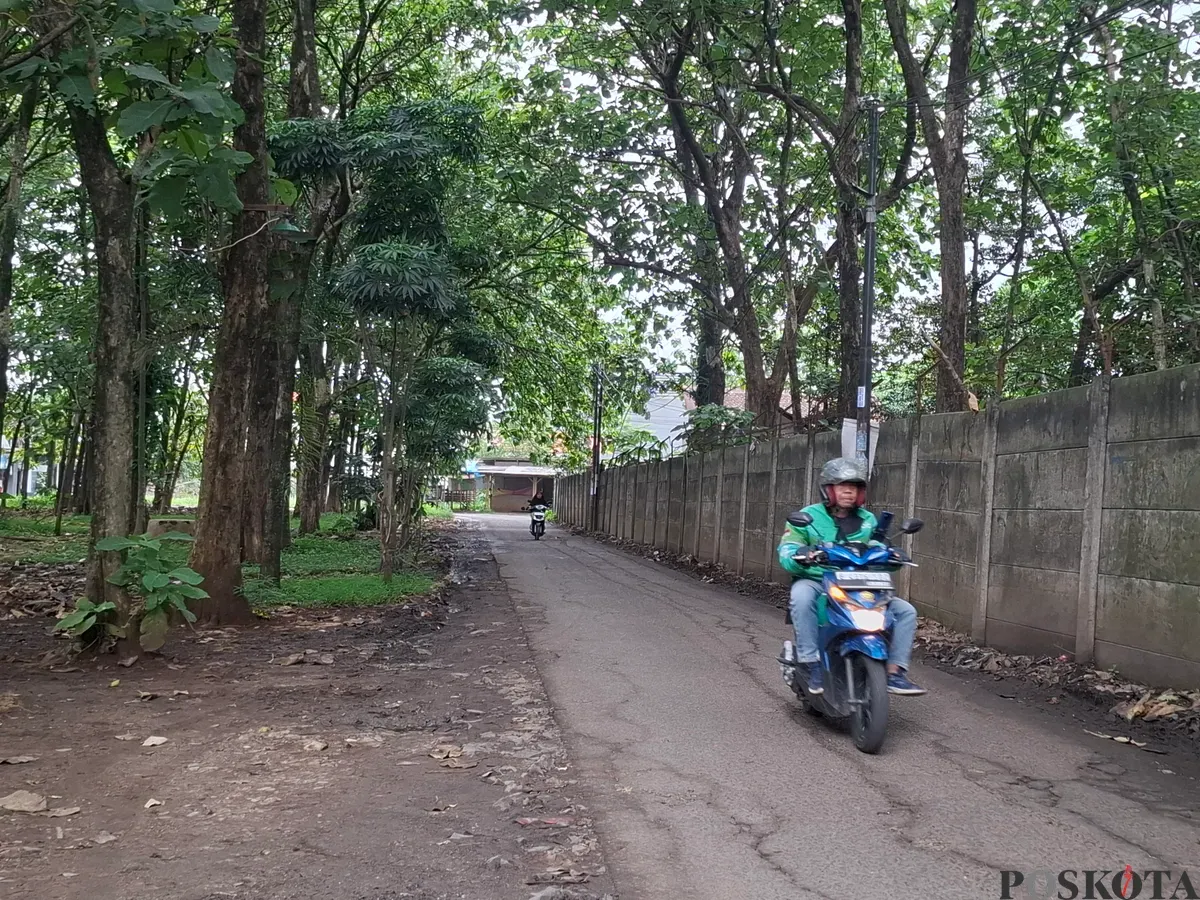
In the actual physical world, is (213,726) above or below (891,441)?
below

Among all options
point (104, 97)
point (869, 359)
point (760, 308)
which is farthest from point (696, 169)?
point (104, 97)

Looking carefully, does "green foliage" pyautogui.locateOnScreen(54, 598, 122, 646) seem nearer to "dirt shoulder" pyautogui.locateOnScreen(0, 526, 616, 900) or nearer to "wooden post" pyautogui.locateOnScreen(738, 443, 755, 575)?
"dirt shoulder" pyautogui.locateOnScreen(0, 526, 616, 900)

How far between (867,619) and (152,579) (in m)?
5.17

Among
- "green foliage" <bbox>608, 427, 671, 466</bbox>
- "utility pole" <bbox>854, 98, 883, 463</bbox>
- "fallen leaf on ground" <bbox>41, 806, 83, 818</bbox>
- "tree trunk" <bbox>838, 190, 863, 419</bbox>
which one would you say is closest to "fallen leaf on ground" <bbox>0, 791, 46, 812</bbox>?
"fallen leaf on ground" <bbox>41, 806, 83, 818</bbox>

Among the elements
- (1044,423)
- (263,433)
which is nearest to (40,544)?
(263,433)

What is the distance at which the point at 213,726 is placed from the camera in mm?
6289

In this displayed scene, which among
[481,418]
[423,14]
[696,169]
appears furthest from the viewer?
[696,169]

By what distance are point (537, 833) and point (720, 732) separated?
6.99 ft

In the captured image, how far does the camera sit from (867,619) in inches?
231

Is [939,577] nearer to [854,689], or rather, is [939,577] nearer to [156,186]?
[854,689]

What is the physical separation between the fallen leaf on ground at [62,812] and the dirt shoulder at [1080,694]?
578 centimetres

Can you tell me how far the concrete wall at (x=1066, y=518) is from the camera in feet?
22.5

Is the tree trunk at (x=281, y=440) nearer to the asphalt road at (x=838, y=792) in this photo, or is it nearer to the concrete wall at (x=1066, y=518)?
the asphalt road at (x=838, y=792)

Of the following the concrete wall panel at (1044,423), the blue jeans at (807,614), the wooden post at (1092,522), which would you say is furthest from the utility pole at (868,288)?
the blue jeans at (807,614)
